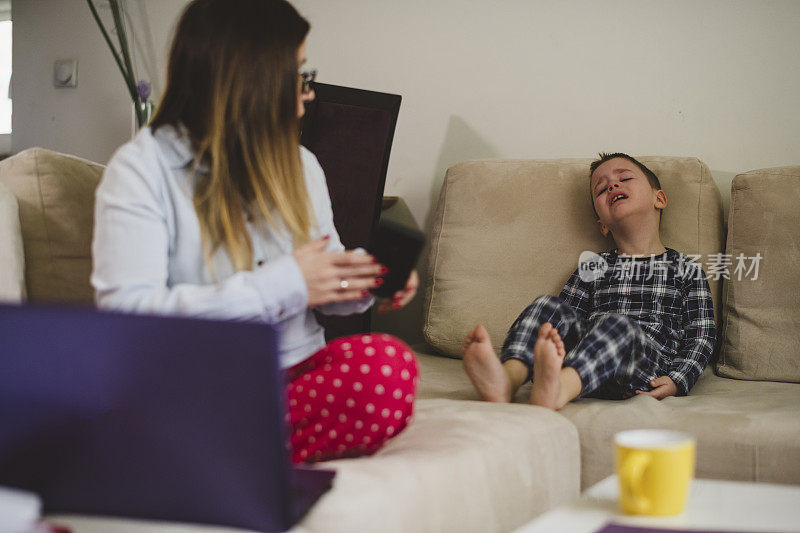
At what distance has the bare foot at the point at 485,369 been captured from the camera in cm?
126

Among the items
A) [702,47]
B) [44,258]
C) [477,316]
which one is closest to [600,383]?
[477,316]

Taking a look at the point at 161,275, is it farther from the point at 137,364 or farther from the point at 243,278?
the point at 137,364

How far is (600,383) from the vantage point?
4.34 ft

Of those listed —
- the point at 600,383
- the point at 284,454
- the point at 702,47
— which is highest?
the point at 702,47

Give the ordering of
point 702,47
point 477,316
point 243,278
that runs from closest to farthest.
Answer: point 243,278, point 477,316, point 702,47

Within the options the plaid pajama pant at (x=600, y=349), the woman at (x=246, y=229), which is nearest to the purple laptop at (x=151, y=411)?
the woman at (x=246, y=229)

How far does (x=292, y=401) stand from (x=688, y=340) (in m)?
0.96

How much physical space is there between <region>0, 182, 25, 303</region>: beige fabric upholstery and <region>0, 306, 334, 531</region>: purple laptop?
56cm

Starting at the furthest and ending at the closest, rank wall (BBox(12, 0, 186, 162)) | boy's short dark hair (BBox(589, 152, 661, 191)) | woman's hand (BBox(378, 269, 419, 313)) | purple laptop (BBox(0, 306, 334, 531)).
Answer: wall (BBox(12, 0, 186, 162)), boy's short dark hair (BBox(589, 152, 661, 191)), woman's hand (BBox(378, 269, 419, 313)), purple laptop (BBox(0, 306, 334, 531))

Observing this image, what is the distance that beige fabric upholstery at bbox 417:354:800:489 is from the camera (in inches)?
43.8

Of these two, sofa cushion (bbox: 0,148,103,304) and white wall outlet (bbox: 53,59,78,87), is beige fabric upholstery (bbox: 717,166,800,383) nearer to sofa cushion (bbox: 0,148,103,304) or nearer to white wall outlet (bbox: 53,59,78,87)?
sofa cushion (bbox: 0,148,103,304)

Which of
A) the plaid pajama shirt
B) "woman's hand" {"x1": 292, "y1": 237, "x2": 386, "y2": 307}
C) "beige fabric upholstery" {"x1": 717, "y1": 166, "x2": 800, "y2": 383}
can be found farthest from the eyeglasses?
"beige fabric upholstery" {"x1": 717, "y1": 166, "x2": 800, "y2": 383}

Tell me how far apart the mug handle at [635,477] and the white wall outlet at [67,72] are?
2.60 meters

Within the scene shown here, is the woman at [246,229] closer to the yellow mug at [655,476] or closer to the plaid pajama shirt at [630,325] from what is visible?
the yellow mug at [655,476]
